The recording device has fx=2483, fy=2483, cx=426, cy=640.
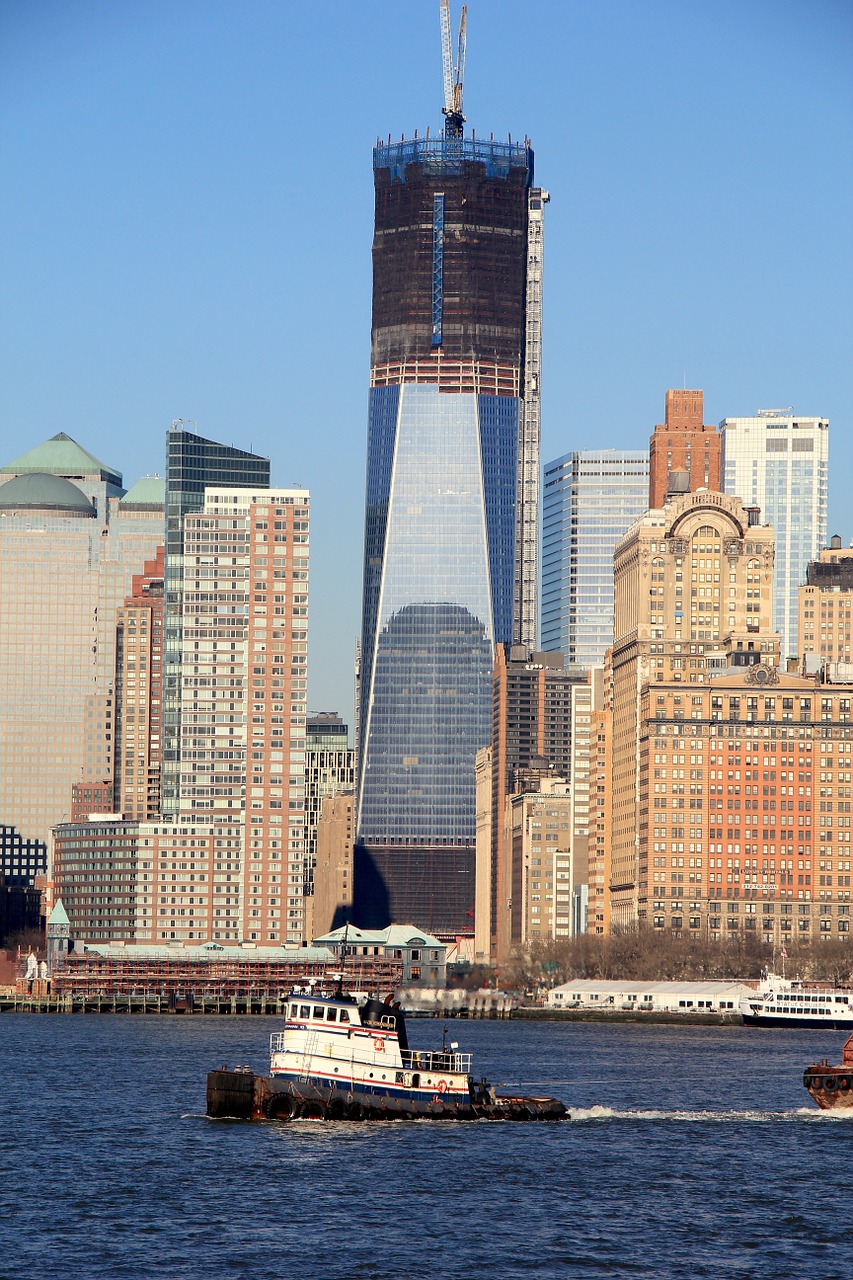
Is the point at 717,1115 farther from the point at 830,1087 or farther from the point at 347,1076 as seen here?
the point at 347,1076

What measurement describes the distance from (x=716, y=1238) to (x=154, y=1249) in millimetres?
27156

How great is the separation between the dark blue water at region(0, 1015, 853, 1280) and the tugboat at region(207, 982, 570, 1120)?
4.58ft

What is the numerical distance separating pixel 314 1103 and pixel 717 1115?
3296cm

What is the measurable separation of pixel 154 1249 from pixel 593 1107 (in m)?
65.1

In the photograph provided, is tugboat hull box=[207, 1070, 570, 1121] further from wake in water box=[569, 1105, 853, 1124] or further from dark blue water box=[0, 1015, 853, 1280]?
wake in water box=[569, 1105, 853, 1124]

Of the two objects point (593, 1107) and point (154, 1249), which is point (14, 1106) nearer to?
point (593, 1107)

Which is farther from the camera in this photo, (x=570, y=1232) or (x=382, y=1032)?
(x=382, y=1032)

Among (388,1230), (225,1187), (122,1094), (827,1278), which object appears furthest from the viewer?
(122,1094)

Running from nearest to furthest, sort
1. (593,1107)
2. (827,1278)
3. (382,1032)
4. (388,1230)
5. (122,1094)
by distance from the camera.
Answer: (827,1278) < (388,1230) < (382,1032) < (593,1107) < (122,1094)

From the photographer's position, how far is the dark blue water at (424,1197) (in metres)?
112

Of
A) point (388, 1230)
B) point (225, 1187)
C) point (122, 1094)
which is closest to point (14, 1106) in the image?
point (122, 1094)

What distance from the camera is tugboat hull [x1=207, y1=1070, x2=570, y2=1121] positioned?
152 meters

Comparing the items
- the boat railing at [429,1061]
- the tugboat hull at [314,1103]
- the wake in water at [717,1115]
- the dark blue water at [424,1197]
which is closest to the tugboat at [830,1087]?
the wake in water at [717,1115]

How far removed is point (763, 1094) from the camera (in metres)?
192
